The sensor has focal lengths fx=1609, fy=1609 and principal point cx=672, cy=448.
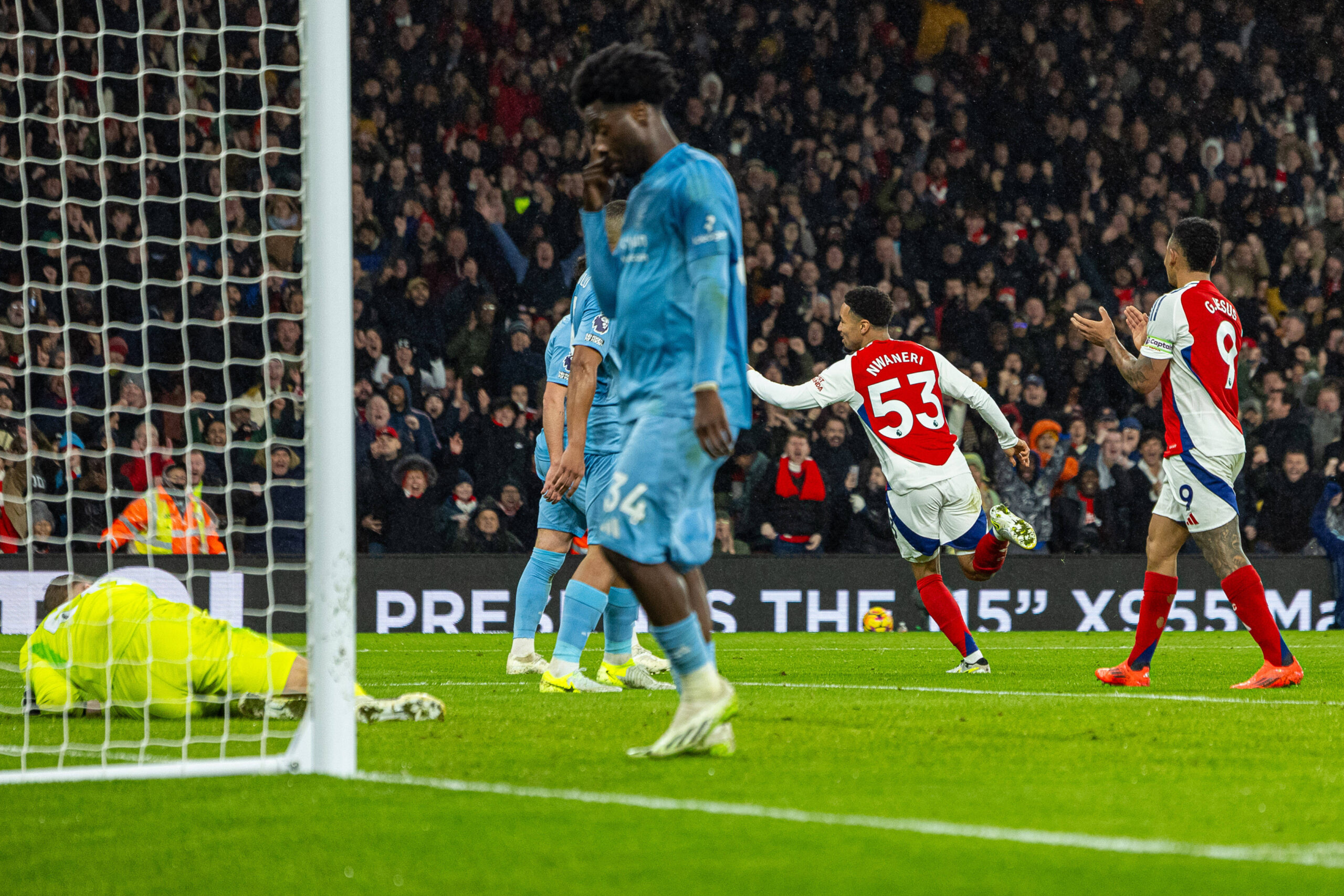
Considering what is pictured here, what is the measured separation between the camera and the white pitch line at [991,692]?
7047mm

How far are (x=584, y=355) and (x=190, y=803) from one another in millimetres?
3448

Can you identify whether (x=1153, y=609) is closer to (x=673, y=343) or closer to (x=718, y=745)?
(x=718, y=745)

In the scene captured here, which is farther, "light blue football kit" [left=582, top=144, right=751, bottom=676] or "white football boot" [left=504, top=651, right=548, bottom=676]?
"white football boot" [left=504, top=651, right=548, bottom=676]

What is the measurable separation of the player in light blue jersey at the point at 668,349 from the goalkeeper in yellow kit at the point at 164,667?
4.75ft

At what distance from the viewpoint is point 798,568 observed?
14188 millimetres

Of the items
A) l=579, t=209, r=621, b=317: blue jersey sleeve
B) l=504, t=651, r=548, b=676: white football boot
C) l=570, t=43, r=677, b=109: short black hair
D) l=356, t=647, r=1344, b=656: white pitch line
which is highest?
l=570, t=43, r=677, b=109: short black hair

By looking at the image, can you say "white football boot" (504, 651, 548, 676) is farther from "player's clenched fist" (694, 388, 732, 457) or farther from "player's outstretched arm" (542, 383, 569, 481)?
"player's clenched fist" (694, 388, 732, 457)

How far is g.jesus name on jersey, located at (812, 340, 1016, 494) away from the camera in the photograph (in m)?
8.74

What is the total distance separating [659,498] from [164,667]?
7.65 feet

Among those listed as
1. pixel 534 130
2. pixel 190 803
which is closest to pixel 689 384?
pixel 190 803

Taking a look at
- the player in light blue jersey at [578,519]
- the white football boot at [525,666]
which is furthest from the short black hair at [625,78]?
the white football boot at [525,666]

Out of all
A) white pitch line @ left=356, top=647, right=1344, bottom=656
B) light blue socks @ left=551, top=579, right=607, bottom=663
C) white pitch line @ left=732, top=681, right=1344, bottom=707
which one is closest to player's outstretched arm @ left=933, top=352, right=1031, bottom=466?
white pitch line @ left=732, top=681, right=1344, bottom=707

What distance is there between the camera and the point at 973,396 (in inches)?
348

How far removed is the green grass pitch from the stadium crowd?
631 cm
